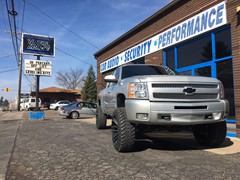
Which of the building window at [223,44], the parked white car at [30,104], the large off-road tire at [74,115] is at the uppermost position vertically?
the building window at [223,44]

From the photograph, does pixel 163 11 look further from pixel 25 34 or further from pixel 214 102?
pixel 25 34

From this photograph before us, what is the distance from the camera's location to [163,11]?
12.4 meters

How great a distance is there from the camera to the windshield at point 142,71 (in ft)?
22.6

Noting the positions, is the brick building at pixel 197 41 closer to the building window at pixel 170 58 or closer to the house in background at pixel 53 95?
the building window at pixel 170 58

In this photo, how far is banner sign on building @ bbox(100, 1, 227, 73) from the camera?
9130mm

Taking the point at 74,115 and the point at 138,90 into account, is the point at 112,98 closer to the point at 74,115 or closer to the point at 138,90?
the point at 138,90

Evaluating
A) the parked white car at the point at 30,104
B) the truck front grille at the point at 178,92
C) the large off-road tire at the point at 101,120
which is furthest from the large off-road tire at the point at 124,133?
the parked white car at the point at 30,104

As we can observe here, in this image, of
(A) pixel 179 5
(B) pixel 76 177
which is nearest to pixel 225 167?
(B) pixel 76 177

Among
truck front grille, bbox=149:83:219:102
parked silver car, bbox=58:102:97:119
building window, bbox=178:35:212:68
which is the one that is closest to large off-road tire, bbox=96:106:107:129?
building window, bbox=178:35:212:68

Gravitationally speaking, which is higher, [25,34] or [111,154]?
[25,34]

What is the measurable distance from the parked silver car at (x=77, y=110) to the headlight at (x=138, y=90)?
14.9m

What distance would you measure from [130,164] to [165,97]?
4.86 ft

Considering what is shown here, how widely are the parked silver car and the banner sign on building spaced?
567 centimetres

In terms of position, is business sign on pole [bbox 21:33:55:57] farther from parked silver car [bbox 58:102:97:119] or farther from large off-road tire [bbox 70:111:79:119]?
large off-road tire [bbox 70:111:79:119]
